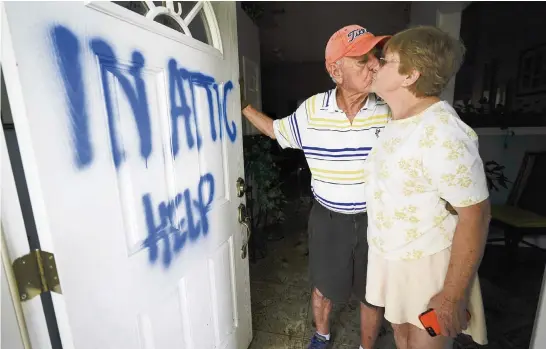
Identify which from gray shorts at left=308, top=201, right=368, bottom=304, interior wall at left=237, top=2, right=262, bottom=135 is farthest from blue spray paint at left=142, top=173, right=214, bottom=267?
interior wall at left=237, top=2, right=262, bottom=135

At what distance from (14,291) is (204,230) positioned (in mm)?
559

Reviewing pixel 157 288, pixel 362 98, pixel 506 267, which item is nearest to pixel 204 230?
pixel 157 288

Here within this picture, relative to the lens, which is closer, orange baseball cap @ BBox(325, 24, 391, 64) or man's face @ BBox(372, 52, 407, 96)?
man's face @ BBox(372, 52, 407, 96)

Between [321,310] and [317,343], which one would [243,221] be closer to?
[321,310]

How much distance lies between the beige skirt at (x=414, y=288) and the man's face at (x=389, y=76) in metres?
0.53

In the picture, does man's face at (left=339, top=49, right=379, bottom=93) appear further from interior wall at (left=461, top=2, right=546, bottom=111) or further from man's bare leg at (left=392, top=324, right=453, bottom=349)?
interior wall at (left=461, top=2, right=546, bottom=111)

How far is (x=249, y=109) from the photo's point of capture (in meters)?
1.40

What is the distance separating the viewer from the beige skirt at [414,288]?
0.87m

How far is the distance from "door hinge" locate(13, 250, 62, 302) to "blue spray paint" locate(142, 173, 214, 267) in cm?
23

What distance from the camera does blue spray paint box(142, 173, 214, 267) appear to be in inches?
31.2

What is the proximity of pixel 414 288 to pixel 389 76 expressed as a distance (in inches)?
26.1

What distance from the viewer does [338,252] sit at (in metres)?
1.28

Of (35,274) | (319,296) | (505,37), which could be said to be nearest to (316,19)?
(505,37)

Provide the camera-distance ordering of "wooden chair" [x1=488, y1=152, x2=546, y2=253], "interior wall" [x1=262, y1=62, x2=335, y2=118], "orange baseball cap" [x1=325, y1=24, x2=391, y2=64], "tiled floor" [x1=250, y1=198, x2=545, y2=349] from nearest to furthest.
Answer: "orange baseball cap" [x1=325, y1=24, x2=391, y2=64] < "tiled floor" [x1=250, y1=198, x2=545, y2=349] < "wooden chair" [x1=488, y1=152, x2=546, y2=253] < "interior wall" [x1=262, y1=62, x2=335, y2=118]
